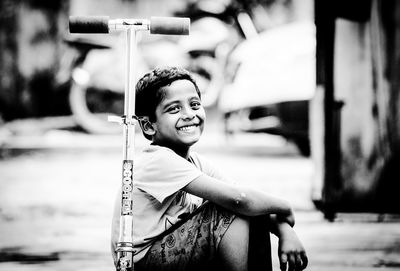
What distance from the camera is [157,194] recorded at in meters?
2.33

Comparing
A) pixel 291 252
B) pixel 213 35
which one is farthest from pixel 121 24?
pixel 213 35

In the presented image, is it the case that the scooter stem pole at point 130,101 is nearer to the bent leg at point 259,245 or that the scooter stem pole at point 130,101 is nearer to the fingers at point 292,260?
the bent leg at point 259,245

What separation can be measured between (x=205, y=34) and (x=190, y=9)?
10.2 inches

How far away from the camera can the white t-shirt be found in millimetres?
2324

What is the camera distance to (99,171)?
5879 mm

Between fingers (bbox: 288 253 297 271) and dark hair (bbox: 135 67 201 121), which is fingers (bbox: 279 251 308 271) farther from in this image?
dark hair (bbox: 135 67 201 121)

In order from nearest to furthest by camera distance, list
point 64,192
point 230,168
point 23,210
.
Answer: point 23,210, point 64,192, point 230,168

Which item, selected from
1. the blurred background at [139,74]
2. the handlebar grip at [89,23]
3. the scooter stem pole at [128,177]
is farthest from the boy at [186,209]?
the blurred background at [139,74]

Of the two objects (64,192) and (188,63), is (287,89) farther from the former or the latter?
(64,192)

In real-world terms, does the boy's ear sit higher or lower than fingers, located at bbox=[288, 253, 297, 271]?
higher

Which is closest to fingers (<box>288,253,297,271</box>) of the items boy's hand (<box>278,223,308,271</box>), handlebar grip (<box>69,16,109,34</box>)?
boy's hand (<box>278,223,308,271</box>)

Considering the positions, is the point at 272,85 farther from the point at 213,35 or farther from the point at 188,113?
the point at 188,113

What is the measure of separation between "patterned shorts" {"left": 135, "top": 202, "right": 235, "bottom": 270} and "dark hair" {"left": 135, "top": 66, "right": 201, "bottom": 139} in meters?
0.43

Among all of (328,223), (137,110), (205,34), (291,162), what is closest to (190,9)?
(205,34)
